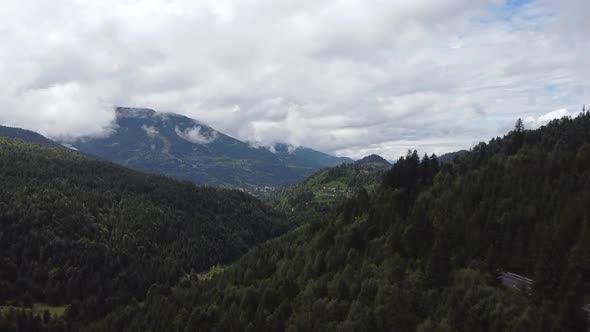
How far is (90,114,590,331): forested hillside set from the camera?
68188 mm

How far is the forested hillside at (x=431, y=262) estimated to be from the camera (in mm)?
68188

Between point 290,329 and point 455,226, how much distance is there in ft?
139

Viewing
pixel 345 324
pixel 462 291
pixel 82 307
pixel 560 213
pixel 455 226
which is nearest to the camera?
pixel 462 291

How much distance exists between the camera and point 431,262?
8462 cm

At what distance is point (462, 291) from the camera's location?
75125 mm

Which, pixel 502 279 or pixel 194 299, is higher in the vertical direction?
pixel 502 279

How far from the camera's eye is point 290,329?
303 feet

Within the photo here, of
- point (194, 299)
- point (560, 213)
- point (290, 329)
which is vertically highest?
point (560, 213)

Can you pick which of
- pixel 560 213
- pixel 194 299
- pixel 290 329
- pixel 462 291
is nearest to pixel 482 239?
pixel 560 213

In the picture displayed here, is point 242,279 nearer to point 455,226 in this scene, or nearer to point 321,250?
point 321,250

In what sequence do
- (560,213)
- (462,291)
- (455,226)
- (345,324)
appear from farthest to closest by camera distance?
1. (455,226)
2. (560,213)
3. (345,324)
4. (462,291)

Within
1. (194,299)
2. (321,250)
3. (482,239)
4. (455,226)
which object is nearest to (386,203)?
(321,250)

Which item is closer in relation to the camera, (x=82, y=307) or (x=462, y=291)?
(x=462, y=291)

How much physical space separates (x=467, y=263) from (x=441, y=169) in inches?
2589
